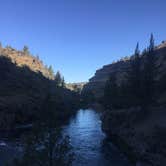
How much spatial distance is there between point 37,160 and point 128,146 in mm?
33990

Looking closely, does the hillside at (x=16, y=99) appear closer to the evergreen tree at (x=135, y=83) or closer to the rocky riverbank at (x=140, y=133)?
the rocky riverbank at (x=140, y=133)

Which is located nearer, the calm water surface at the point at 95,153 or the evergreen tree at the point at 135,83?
the calm water surface at the point at 95,153

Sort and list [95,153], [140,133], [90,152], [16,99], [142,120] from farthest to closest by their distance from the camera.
Answer: 1. [16,99]
2. [142,120]
3. [140,133]
4. [90,152]
5. [95,153]

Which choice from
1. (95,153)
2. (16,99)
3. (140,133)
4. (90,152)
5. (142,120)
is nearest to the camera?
(95,153)

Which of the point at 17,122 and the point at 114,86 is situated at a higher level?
the point at 114,86

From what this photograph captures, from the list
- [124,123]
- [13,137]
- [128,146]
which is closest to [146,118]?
[124,123]

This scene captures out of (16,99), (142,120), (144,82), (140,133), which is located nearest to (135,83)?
(144,82)

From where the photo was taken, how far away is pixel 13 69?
5699 inches

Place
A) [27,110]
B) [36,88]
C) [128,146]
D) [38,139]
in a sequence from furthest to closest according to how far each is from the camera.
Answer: [36,88]
[27,110]
[128,146]
[38,139]

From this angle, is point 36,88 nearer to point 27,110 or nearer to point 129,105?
point 27,110

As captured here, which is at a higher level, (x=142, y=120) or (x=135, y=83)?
(x=135, y=83)

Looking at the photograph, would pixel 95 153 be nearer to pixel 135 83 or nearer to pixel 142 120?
pixel 142 120

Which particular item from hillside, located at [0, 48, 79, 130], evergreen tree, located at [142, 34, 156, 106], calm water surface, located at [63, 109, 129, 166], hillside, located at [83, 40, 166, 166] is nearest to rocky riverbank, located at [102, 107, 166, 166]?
hillside, located at [83, 40, 166, 166]

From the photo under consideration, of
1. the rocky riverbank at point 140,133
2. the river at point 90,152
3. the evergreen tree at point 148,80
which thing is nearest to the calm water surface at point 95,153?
the river at point 90,152
